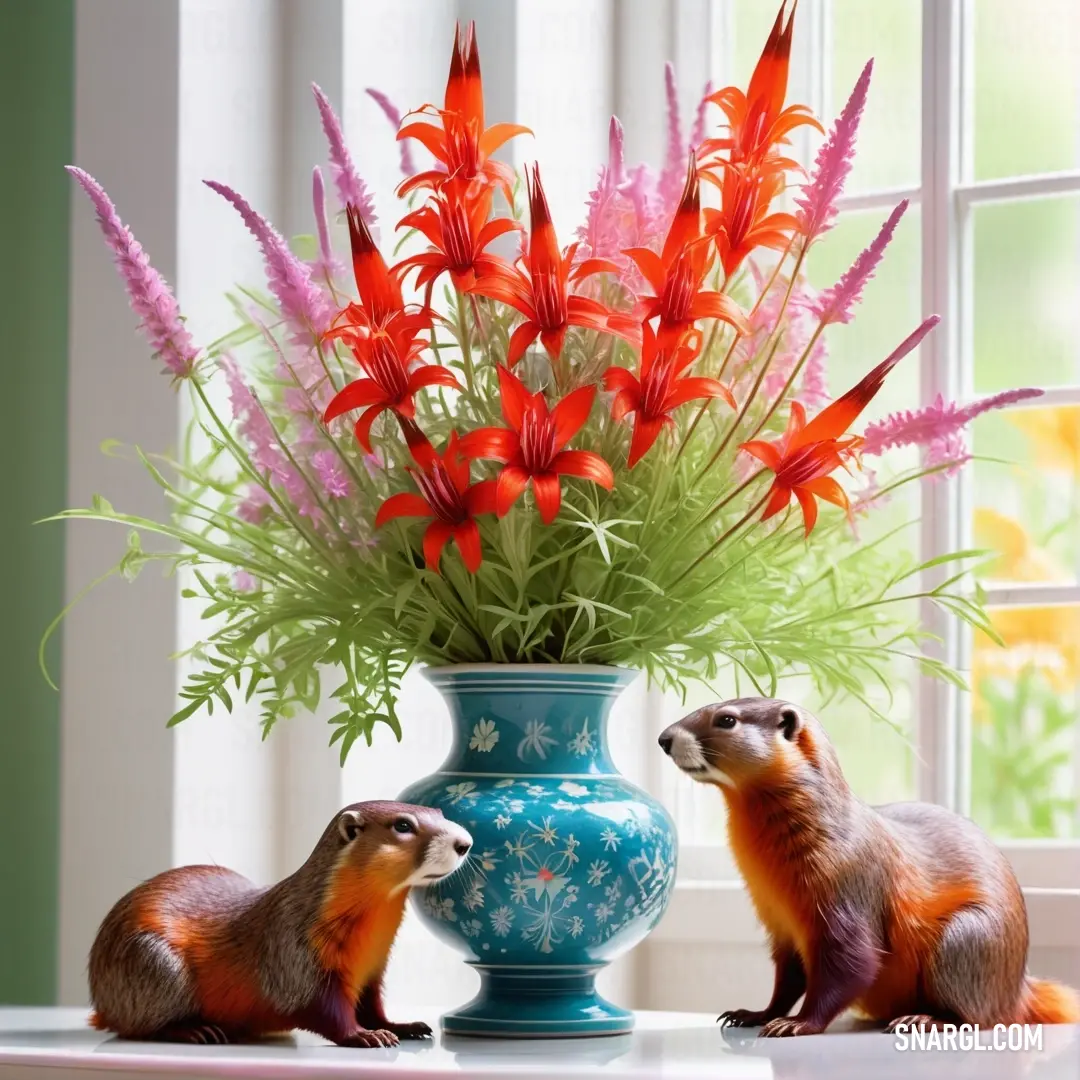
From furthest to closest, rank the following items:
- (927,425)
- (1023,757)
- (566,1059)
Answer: (1023,757), (927,425), (566,1059)

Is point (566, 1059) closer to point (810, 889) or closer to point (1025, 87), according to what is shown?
point (810, 889)

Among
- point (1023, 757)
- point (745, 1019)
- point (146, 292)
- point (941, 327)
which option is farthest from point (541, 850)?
point (941, 327)

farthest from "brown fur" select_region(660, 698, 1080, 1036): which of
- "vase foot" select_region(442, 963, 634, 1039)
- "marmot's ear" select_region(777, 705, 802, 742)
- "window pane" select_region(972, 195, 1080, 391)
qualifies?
"window pane" select_region(972, 195, 1080, 391)

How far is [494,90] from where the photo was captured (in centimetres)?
146

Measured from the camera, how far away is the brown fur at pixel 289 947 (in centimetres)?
94

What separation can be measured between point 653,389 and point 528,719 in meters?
0.23

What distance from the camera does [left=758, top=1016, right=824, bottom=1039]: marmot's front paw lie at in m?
0.93

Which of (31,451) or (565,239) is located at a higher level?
(565,239)

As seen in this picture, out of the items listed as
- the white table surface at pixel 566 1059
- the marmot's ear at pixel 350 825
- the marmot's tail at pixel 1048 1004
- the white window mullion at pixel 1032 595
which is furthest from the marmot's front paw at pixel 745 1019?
the white window mullion at pixel 1032 595

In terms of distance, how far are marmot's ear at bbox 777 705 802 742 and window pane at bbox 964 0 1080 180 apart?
29.9 inches

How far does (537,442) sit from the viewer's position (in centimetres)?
91

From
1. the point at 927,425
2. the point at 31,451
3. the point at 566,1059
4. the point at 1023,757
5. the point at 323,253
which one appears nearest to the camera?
the point at 566,1059

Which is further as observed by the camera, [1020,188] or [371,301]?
[1020,188]

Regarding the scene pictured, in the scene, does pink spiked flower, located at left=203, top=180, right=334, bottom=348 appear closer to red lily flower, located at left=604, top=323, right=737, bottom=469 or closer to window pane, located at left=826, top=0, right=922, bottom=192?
red lily flower, located at left=604, top=323, right=737, bottom=469
